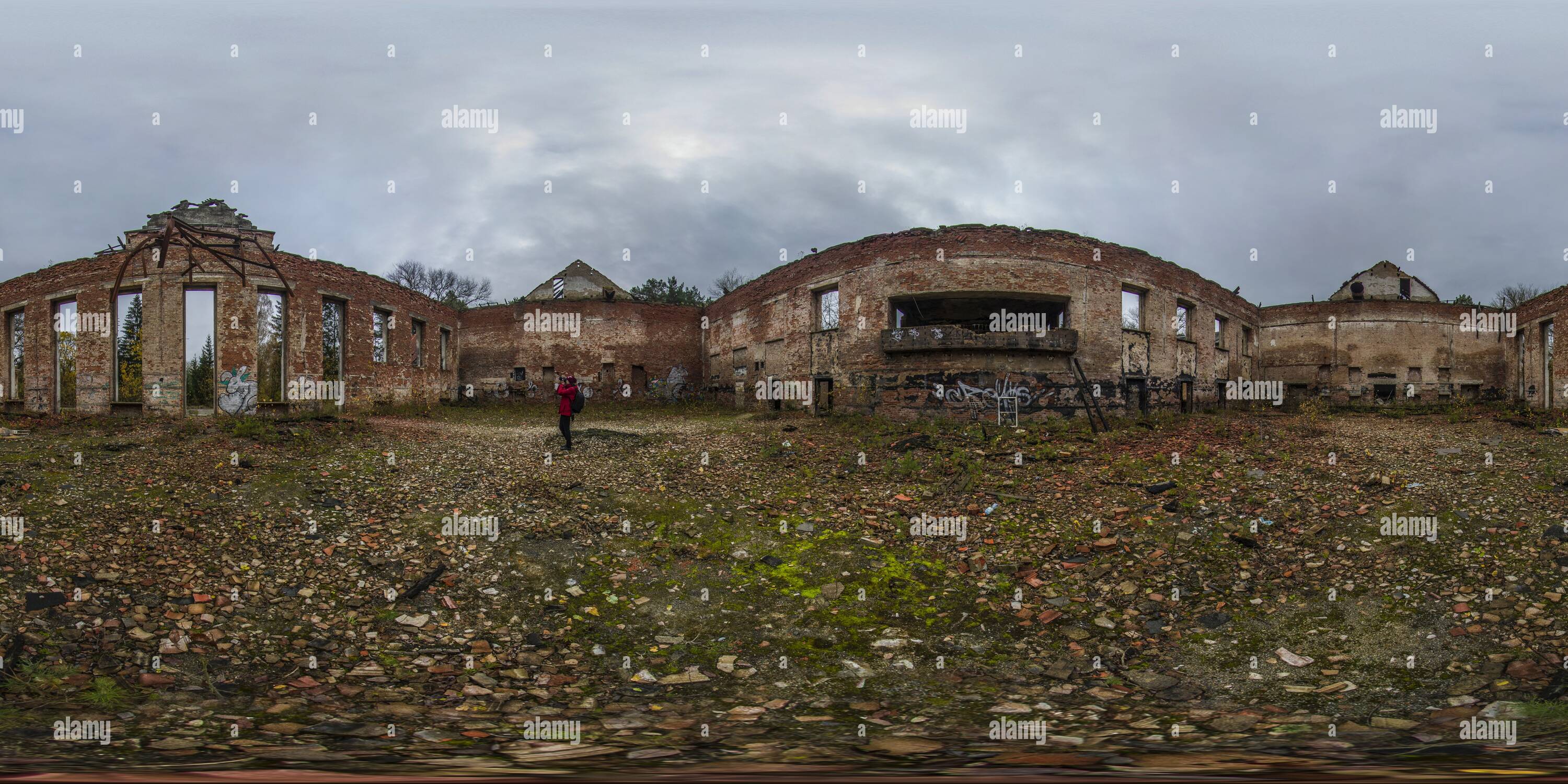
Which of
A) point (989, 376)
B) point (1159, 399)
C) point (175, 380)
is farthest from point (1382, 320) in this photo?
point (175, 380)

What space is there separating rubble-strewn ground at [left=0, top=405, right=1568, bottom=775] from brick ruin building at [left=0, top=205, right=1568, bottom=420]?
6.02 m

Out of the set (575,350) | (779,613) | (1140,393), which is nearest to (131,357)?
(575,350)

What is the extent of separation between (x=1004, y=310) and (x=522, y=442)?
533 inches

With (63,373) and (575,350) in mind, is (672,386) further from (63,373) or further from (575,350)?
(63,373)

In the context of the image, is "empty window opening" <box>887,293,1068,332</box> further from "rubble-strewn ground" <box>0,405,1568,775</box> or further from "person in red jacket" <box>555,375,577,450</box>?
"person in red jacket" <box>555,375,577,450</box>

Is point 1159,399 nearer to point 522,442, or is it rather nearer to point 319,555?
point 522,442

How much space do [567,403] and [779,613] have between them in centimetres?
705

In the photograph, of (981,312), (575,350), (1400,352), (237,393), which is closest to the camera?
(237,393)

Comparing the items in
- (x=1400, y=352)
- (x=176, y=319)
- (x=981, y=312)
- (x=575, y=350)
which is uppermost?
(x=981, y=312)

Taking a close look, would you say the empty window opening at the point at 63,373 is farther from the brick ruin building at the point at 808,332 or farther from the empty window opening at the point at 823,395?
the empty window opening at the point at 823,395

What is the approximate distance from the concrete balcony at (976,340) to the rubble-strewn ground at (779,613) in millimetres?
5645

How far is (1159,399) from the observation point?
18625 millimetres

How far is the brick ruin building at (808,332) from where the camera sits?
16.1 metres

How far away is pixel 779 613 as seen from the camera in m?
6.09
